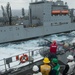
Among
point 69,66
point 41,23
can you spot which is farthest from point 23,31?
point 69,66

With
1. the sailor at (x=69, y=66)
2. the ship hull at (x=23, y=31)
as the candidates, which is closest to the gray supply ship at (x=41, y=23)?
the ship hull at (x=23, y=31)

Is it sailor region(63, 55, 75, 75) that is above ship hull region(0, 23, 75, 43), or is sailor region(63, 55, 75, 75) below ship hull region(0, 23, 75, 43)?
above

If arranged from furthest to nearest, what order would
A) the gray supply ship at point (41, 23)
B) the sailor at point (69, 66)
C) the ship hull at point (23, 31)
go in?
the gray supply ship at point (41, 23) → the ship hull at point (23, 31) → the sailor at point (69, 66)

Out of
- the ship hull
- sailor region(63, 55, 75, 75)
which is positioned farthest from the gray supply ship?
sailor region(63, 55, 75, 75)

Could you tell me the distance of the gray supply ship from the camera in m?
22.9

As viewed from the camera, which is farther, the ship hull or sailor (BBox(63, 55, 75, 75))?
the ship hull

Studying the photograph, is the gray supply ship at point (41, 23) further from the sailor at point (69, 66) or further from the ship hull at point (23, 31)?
the sailor at point (69, 66)

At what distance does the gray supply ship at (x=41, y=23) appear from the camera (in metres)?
22.9

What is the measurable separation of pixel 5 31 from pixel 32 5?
8639 millimetres

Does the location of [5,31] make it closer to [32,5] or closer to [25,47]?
[25,47]

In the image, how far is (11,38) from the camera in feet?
75.2

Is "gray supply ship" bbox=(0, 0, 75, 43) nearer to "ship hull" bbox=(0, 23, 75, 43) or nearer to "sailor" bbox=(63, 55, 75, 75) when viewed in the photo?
"ship hull" bbox=(0, 23, 75, 43)

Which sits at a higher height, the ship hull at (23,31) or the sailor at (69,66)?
the sailor at (69,66)

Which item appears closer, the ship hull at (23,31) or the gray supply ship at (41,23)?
the ship hull at (23,31)
